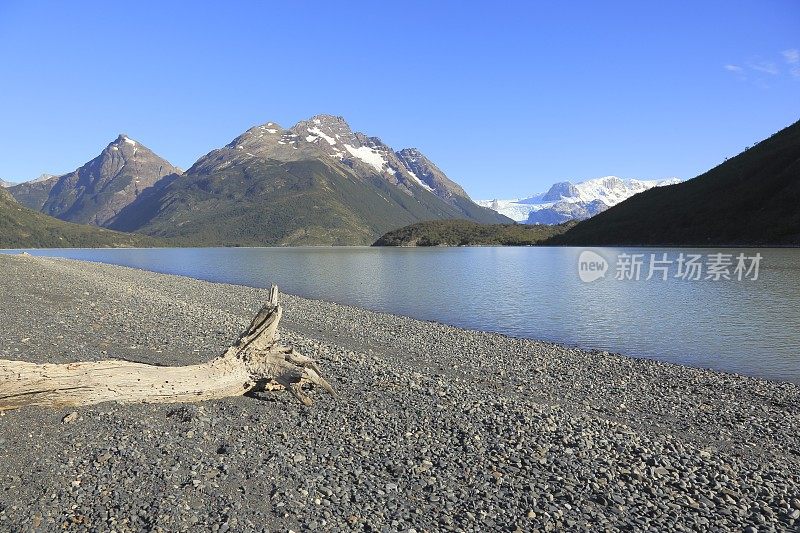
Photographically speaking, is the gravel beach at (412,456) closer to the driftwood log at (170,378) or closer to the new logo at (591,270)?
the driftwood log at (170,378)

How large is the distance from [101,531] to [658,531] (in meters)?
9.92

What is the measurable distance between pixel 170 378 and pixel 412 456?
735 cm

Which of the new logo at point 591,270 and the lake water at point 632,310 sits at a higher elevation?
the new logo at point 591,270

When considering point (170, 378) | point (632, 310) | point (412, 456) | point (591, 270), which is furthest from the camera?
point (591, 270)

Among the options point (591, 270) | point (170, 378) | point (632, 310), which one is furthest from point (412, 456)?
point (591, 270)

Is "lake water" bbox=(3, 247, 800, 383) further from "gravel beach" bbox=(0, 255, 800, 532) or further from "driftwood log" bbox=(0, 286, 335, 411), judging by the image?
"driftwood log" bbox=(0, 286, 335, 411)

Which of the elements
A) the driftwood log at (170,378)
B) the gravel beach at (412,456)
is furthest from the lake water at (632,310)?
the driftwood log at (170,378)

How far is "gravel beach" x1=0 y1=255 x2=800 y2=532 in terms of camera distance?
31.8 feet

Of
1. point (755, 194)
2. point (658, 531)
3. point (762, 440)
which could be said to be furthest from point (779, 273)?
point (755, 194)

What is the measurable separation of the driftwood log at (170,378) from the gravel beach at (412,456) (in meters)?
0.37

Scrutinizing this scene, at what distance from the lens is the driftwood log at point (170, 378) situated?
12742 millimetres

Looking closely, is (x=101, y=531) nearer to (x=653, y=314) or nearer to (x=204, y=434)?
(x=204, y=434)

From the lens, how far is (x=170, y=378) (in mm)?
14633

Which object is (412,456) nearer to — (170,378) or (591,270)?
(170,378)
